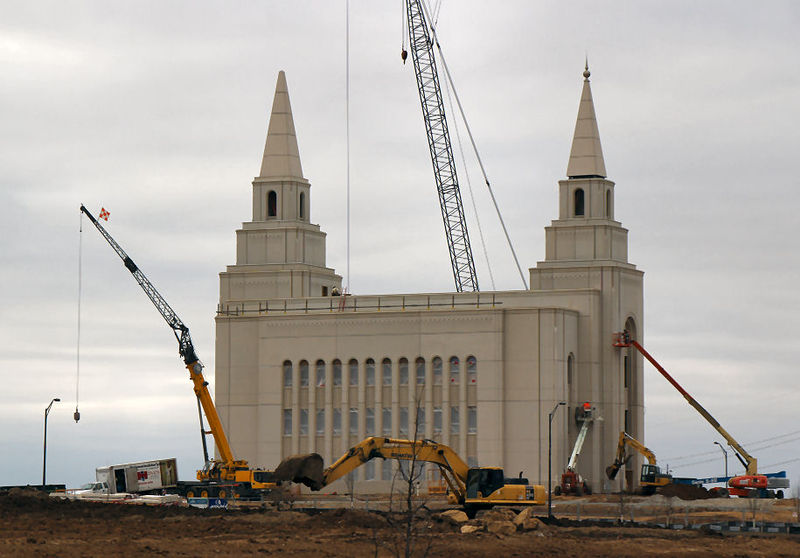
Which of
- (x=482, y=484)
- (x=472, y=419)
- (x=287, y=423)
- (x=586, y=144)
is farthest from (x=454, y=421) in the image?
→ (x=482, y=484)

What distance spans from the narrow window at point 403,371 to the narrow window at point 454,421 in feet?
13.7

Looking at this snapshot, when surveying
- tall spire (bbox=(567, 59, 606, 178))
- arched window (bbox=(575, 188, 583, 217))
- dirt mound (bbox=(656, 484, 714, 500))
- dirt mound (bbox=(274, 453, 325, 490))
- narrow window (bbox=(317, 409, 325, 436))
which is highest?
tall spire (bbox=(567, 59, 606, 178))

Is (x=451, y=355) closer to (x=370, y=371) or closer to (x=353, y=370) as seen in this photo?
(x=370, y=371)

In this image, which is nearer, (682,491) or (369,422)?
(682,491)

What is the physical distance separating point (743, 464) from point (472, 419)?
69.4ft

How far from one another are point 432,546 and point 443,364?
154ft

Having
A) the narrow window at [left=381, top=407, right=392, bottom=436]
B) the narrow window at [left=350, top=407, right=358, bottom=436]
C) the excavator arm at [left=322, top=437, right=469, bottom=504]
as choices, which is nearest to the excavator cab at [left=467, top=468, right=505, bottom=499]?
the excavator arm at [left=322, top=437, right=469, bottom=504]

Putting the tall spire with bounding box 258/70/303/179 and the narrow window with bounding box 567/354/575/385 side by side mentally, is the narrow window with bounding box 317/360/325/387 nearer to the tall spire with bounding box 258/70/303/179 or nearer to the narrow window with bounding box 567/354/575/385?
the tall spire with bounding box 258/70/303/179

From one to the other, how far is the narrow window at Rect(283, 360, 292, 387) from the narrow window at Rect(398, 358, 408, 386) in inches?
357

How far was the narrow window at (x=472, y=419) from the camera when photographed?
12312 cm

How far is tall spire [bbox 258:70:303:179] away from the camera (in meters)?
133

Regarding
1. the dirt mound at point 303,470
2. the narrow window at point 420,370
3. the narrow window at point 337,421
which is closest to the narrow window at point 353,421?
the narrow window at point 337,421

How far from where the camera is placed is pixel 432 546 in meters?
77.8

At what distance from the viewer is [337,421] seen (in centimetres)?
12762
